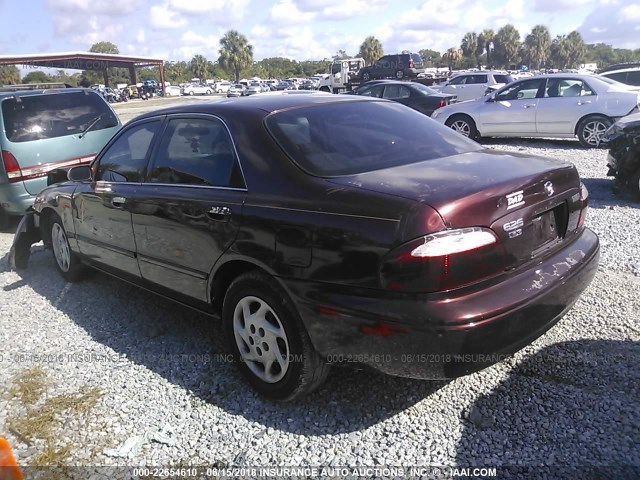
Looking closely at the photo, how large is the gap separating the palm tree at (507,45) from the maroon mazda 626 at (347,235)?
290 ft

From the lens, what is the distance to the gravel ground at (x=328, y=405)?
8.48ft

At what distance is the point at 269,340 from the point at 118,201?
6.04 ft

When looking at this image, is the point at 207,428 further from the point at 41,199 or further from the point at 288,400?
the point at 41,199

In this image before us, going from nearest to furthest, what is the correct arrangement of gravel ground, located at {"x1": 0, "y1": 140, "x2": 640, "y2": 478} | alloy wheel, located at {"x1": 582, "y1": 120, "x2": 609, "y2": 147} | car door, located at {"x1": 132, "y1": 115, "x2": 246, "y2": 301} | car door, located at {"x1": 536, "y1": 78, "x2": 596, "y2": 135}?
gravel ground, located at {"x1": 0, "y1": 140, "x2": 640, "y2": 478} < car door, located at {"x1": 132, "y1": 115, "x2": 246, "y2": 301} < alloy wheel, located at {"x1": 582, "y1": 120, "x2": 609, "y2": 147} < car door, located at {"x1": 536, "y1": 78, "x2": 596, "y2": 135}

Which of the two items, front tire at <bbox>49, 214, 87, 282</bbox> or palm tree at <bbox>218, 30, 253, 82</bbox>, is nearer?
front tire at <bbox>49, 214, 87, 282</bbox>

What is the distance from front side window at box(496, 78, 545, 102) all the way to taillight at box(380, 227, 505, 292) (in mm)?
10453

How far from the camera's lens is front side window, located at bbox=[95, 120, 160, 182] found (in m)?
3.93

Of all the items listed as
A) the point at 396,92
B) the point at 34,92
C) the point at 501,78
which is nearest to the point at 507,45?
the point at 501,78

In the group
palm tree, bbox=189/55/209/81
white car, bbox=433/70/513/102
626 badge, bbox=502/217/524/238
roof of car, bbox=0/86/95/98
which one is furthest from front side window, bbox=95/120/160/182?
palm tree, bbox=189/55/209/81

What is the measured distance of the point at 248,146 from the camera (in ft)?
10.1

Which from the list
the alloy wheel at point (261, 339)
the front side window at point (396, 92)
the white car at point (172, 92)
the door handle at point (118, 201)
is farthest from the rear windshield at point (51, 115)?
the white car at point (172, 92)

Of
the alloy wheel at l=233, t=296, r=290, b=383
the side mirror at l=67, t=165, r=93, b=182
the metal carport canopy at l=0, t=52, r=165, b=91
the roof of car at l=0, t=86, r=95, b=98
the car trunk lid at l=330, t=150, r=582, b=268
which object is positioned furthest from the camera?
the metal carport canopy at l=0, t=52, r=165, b=91

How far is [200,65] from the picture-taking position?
322ft

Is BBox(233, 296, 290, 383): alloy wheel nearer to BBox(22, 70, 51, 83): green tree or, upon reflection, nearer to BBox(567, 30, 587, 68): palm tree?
BBox(22, 70, 51, 83): green tree
